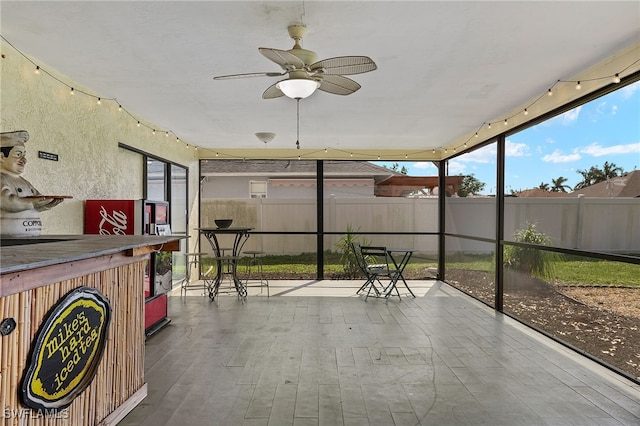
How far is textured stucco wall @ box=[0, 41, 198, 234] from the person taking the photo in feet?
9.88

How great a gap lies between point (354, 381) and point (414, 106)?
123 inches

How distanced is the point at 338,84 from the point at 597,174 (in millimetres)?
2733

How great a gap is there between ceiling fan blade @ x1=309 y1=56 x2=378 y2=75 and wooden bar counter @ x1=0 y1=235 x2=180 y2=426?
1.52 meters

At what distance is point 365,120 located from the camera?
17.6 ft

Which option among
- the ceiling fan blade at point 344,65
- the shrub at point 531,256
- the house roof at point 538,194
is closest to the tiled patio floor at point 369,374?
the shrub at point 531,256

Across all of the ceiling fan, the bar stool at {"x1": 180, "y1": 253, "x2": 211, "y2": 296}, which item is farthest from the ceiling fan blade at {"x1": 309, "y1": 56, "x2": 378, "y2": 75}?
the bar stool at {"x1": 180, "y1": 253, "x2": 211, "y2": 296}

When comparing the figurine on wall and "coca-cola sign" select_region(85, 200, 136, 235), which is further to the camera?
"coca-cola sign" select_region(85, 200, 136, 235)

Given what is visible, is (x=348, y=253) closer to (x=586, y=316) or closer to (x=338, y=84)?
(x=586, y=316)

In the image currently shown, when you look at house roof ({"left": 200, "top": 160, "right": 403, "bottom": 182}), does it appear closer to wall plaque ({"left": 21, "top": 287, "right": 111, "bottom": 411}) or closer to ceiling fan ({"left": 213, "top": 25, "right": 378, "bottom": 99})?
ceiling fan ({"left": 213, "top": 25, "right": 378, "bottom": 99})

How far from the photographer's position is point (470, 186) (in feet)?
22.2

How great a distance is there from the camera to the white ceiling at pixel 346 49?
249cm

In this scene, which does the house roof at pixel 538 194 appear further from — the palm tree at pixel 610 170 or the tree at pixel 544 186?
the palm tree at pixel 610 170

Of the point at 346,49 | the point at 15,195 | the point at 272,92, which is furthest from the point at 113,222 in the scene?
the point at 346,49

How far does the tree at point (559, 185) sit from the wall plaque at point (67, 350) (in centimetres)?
435
